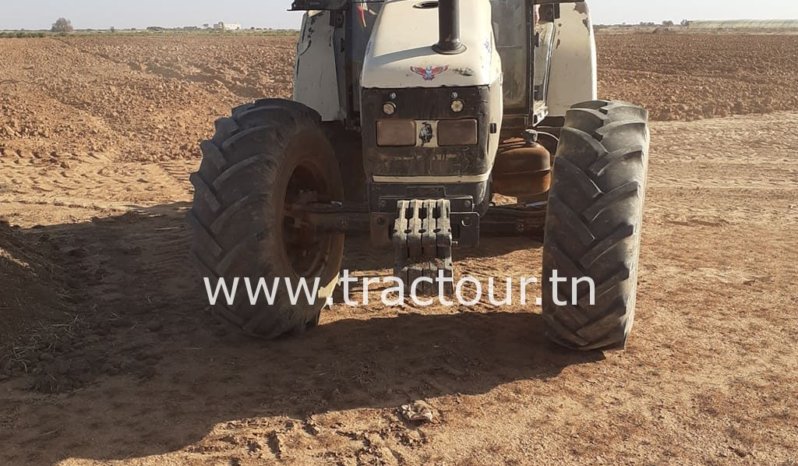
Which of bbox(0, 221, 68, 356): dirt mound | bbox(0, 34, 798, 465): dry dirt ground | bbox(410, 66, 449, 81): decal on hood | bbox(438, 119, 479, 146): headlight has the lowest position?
bbox(0, 34, 798, 465): dry dirt ground

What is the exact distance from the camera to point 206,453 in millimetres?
4086

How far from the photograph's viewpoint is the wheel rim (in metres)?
5.75

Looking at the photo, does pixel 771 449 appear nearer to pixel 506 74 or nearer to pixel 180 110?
pixel 506 74

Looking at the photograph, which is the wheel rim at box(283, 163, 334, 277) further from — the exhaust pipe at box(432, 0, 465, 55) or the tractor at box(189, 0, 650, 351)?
the exhaust pipe at box(432, 0, 465, 55)

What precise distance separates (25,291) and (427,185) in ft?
10.2

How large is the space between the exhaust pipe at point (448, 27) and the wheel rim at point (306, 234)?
4.43ft

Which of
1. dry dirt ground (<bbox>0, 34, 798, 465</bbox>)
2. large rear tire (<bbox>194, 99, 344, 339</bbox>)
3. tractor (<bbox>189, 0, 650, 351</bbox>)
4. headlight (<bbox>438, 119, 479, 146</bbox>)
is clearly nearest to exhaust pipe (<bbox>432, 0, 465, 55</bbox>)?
tractor (<bbox>189, 0, 650, 351</bbox>)

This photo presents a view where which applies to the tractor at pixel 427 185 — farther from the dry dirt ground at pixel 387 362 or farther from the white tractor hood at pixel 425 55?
the dry dirt ground at pixel 387 362

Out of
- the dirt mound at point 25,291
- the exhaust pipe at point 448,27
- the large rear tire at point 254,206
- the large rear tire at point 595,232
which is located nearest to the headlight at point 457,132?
the exhaust pipe at point 448,27

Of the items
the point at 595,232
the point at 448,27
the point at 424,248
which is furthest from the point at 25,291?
the point at 595,232

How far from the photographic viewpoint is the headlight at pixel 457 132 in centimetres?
487

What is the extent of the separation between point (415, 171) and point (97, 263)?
3651 mm

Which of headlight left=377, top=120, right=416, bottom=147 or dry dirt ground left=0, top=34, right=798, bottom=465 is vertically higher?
headlight left=377, top=120, right=416, bottom=147

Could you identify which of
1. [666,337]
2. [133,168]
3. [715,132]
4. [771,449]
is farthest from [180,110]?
[771,449]
